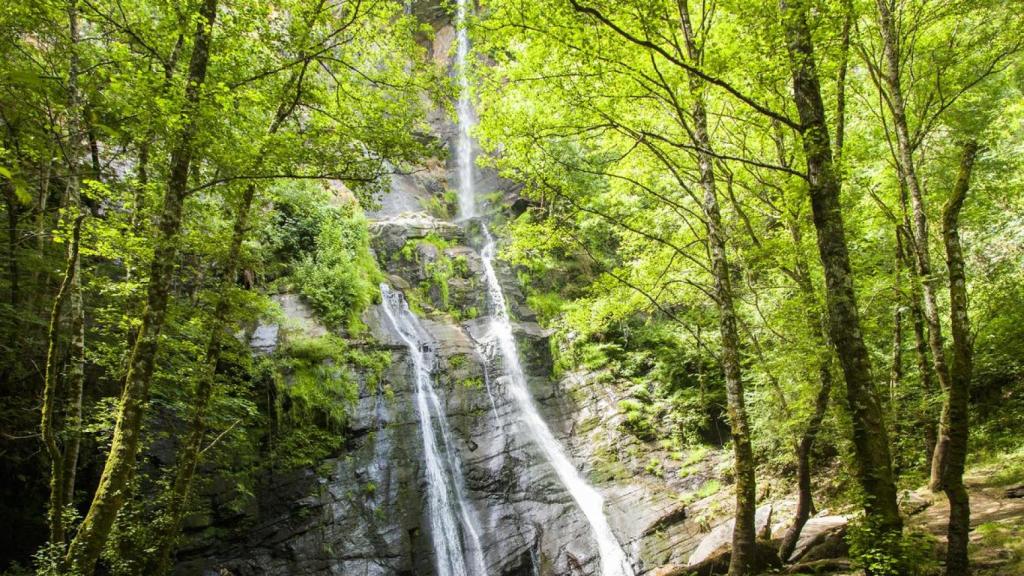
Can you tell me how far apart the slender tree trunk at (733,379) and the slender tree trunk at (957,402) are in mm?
2194

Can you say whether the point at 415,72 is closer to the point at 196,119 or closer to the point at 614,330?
the point at 196,119

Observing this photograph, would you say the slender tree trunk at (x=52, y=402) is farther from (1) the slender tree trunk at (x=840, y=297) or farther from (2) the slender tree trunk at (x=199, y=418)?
(1) the slender tree trunk at (x=840, y=297)

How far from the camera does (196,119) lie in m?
5.65

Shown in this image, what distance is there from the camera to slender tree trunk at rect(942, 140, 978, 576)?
4.79 meters

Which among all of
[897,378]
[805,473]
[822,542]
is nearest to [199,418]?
[805,473]

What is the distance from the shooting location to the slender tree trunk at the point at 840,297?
15.1 feet

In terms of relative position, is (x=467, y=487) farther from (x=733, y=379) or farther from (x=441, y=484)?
(x=733, y=379)

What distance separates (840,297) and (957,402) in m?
1.53

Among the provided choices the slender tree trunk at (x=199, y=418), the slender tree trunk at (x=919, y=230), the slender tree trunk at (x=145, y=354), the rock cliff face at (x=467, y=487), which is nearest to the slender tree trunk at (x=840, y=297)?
the slender tree trunk at (x=919, y=230)

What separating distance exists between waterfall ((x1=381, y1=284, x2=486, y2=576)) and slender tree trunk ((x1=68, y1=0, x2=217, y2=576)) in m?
8.26

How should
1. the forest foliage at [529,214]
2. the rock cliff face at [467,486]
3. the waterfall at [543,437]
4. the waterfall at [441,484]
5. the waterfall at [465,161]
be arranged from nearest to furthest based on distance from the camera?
the forest foliage at [529,214] < the rock cliff face at [467,486] < the waterfall at [441,484] < the waterfall at [543,437] < the waterfall at [465,161]

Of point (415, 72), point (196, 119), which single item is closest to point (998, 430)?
point (415, 72)

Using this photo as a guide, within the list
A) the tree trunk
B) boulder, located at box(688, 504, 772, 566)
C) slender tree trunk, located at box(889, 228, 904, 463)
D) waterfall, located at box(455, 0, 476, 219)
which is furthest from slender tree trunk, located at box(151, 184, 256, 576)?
waterfall, located at box(455, 0, 476, 219)

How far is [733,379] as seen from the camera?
7.29m
